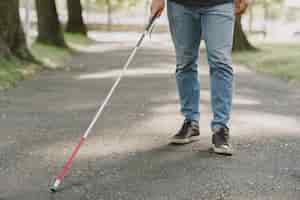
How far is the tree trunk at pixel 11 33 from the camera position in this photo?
1392 centimetres

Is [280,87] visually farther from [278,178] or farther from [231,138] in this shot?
[278,178]

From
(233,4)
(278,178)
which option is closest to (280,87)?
(233,4)

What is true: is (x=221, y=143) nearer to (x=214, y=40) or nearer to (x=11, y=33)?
(x=214, y=40)

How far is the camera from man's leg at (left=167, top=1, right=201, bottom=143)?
18.7 ft

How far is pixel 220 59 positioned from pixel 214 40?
0.15 meters

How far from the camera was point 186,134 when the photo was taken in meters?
6.01

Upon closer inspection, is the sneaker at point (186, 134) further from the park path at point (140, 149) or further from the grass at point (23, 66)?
the grass at point (23, 66)

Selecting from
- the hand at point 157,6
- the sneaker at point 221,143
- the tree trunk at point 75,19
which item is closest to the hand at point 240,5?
the hand at point 157,6

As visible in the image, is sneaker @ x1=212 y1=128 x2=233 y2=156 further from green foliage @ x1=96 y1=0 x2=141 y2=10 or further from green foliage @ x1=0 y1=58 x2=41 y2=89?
green foliage @ x1=96 y1=0 x2=141 y2=10

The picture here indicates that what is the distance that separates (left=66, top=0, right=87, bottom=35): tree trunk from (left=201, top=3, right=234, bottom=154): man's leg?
91.4 ft

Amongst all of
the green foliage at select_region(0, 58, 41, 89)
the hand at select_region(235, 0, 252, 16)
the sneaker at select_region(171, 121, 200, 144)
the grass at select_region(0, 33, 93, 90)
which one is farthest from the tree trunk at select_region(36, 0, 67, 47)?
the hand at select_region(235, 0, 252, 16)

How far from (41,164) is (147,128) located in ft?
5.96

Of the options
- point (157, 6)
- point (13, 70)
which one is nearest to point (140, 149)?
point (157, 6)

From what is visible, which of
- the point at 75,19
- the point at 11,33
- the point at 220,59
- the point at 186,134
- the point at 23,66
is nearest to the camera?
the point at 220,59
